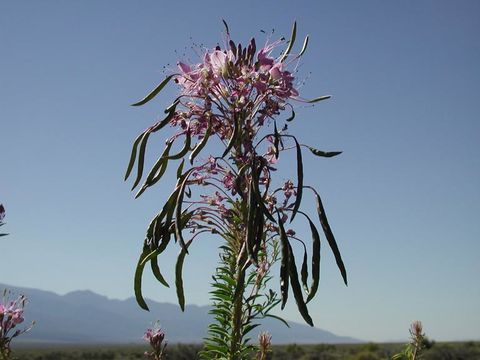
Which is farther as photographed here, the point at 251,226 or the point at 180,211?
the point at 180,211

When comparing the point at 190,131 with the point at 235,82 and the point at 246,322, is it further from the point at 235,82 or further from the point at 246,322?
the point at 246,322

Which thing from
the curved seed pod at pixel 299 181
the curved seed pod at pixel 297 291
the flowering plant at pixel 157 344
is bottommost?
the flowering plant at pixel 157 344

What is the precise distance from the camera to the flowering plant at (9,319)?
2908 millimetres

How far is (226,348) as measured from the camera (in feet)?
8.65

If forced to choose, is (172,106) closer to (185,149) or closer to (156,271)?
(185,149)

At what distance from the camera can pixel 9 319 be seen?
10.3 feet

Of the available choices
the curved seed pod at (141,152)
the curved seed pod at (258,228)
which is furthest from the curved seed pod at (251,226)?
the curved seed pod at (141,152)

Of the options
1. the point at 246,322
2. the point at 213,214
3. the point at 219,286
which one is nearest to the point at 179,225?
the point at 213,214

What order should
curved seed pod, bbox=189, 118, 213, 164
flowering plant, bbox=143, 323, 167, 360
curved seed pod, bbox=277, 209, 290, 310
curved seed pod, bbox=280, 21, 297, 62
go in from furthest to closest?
flowering plant, bbox=143, 323, 167, 360, curved seed pod, bbox=280, 21, 297, 62, curved seed pod, bbox=189, 118, 213, 164, curved seed pod, bbox=277, 209, 290, 310

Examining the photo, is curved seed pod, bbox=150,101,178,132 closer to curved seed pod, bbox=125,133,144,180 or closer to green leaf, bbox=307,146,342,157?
curved seed pod, bbox=125,133,144,180

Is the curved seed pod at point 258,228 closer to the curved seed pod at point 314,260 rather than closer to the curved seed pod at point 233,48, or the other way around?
the curved seed pod at point 314,260

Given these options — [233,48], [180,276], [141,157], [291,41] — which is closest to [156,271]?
[180,276]

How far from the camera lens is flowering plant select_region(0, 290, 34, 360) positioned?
291cm

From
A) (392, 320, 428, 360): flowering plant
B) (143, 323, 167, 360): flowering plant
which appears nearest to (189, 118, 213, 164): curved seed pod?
(143, 323, 167, 360): flowering plant
